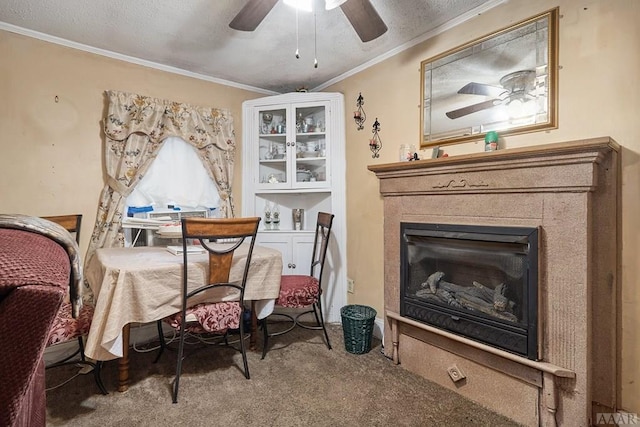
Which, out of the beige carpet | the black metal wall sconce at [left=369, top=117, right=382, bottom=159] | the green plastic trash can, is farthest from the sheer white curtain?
the green plastic trash can

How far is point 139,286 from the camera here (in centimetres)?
165

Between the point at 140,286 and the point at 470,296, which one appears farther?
the point at 470,296

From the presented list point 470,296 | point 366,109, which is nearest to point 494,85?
point 366,109

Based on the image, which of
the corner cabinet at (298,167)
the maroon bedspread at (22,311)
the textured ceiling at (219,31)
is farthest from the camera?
the corner cabinet at (298,167)

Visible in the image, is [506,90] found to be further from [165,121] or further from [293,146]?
[165,121]

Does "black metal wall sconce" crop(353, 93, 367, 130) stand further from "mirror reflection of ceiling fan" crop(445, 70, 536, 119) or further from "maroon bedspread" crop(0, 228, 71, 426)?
"maroon bedspread" crop(0, 228, 71, 426)

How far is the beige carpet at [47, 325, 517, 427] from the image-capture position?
63.2 inches

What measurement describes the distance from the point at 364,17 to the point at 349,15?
0.08m

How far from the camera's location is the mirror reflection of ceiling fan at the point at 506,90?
5.69 ft

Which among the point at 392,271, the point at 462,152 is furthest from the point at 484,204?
the point at 392,271

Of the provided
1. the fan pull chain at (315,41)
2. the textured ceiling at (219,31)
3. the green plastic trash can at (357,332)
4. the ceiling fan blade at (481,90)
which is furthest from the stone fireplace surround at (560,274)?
the fan pull chain at (315,41)

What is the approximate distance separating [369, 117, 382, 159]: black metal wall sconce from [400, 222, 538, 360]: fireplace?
2.54ft

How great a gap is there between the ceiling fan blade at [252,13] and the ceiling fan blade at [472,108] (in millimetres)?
1271

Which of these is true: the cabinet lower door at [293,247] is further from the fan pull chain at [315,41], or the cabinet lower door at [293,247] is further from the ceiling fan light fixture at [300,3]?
the ceiling fan light fixture at [300,3]
